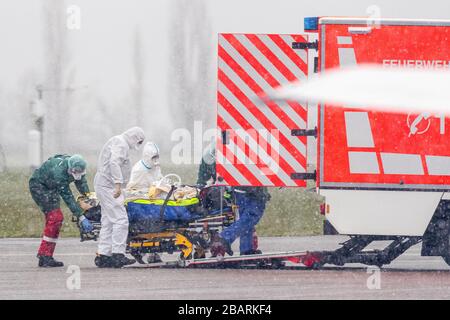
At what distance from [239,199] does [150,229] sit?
1.15m

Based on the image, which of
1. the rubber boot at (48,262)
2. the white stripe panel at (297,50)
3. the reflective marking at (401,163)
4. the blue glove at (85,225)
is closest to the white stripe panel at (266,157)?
the white stripe panel at (297,50)

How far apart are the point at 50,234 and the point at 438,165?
4.85 meters

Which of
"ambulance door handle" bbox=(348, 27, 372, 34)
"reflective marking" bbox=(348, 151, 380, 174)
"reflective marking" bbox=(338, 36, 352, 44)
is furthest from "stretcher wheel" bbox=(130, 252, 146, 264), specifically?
"ambulance door handle" bbox=(348, 27, 372, 34)

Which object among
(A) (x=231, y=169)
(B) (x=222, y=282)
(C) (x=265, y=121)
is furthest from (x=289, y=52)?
(B) (x=222, y=282)

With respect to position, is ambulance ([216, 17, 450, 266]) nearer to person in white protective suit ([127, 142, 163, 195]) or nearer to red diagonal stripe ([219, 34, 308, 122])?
red diagonal stripe ([219, 34, 308, 122])

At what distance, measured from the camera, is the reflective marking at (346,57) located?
1334cm

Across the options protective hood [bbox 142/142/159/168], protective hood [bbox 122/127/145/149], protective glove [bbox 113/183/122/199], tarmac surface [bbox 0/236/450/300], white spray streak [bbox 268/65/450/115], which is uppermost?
white spray streak [bbox 268/65/450/115]

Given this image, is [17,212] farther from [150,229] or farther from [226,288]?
[226,288]

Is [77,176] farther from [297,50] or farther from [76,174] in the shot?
[297,50]

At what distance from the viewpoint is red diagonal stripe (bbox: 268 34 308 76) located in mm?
13836

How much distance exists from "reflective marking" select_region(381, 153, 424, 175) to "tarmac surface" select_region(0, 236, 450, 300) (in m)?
1.20

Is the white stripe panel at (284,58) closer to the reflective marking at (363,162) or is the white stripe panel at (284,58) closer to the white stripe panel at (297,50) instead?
the white stripe panel at (297,50)
